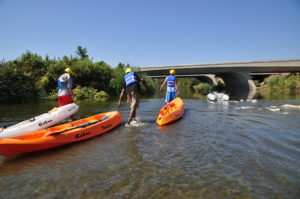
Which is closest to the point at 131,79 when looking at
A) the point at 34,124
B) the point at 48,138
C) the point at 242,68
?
the point at 34,124

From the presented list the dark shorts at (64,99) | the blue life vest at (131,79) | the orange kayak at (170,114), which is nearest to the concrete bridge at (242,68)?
the orange kayak at (170,114)

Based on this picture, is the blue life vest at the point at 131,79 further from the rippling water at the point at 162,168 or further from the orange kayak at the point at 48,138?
the rippling water at the point at 162,168

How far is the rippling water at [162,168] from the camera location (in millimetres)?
2992

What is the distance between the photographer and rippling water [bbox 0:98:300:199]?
9.82 feet

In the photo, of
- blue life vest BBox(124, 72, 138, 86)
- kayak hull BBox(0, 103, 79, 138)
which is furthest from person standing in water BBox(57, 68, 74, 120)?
blue life vest BBox(124, 72, 138, 86)

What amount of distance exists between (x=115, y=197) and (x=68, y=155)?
7.67 ft

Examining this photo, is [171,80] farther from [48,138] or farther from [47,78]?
[47,78]

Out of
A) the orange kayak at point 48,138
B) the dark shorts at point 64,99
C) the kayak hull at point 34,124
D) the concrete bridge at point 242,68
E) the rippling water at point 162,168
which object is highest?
the concrete bridge at point 242,68

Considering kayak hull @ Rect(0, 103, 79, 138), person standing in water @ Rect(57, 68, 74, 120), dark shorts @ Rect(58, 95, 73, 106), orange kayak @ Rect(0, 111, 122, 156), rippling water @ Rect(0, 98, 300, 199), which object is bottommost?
rippling water @ Rect(0, 98, 300, 199)

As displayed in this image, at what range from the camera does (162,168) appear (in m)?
3.78

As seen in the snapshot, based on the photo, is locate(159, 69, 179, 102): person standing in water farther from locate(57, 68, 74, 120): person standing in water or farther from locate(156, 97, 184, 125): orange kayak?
locate(57, 68, 74, 120): person standing in water

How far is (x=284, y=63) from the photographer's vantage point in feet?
138

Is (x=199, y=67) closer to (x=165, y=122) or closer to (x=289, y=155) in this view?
(x=165, y=122)

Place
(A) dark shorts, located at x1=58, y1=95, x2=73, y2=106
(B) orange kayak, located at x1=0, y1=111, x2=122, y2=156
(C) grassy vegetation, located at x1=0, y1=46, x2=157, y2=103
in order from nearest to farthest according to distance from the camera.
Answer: (B) orange kayak, located at x1=0, y1=111, x2=122, y2=156, (A) dark shorts, located at x1=58, y1=95, x2=73, y2=106, (C) grassy vegetation, located at x1=0, y1=46, x2=157, y2=103
